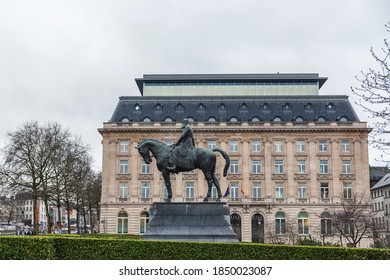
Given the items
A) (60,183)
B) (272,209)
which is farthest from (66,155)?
(272,209)

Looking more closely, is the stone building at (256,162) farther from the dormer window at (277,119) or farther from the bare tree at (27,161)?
the bare tree at (27,161)

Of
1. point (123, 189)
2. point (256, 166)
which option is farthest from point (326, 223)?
point (123, 189)

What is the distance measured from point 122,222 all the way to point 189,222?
54.9m

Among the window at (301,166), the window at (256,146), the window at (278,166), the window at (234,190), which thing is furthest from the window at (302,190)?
the window at (234,190)

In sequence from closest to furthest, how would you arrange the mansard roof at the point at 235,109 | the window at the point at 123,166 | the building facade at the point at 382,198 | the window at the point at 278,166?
the window at the point at 278,166, the window at the point at 123,166, the mansard roof at the point at 235,109, the building facade at the point at 382,198

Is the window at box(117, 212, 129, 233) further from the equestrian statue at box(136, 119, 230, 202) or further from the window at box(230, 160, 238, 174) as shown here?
the equestrian statue at box(136, 119, 230, 202)

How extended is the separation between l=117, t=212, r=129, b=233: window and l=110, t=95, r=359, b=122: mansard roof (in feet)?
45.5

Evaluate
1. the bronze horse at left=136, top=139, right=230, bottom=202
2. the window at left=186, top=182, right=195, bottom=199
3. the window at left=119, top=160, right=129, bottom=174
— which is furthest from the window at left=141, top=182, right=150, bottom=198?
the bronze horse at left=136, top=139, right=230, bottom=202

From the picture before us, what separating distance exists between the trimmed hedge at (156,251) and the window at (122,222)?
5860 cm

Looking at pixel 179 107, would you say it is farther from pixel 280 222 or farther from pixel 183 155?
pixel 183 155

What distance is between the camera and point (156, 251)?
21531mm

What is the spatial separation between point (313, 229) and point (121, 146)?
29.9m

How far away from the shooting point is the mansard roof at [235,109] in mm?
81812

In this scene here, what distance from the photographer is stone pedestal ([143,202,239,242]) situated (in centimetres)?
2666
